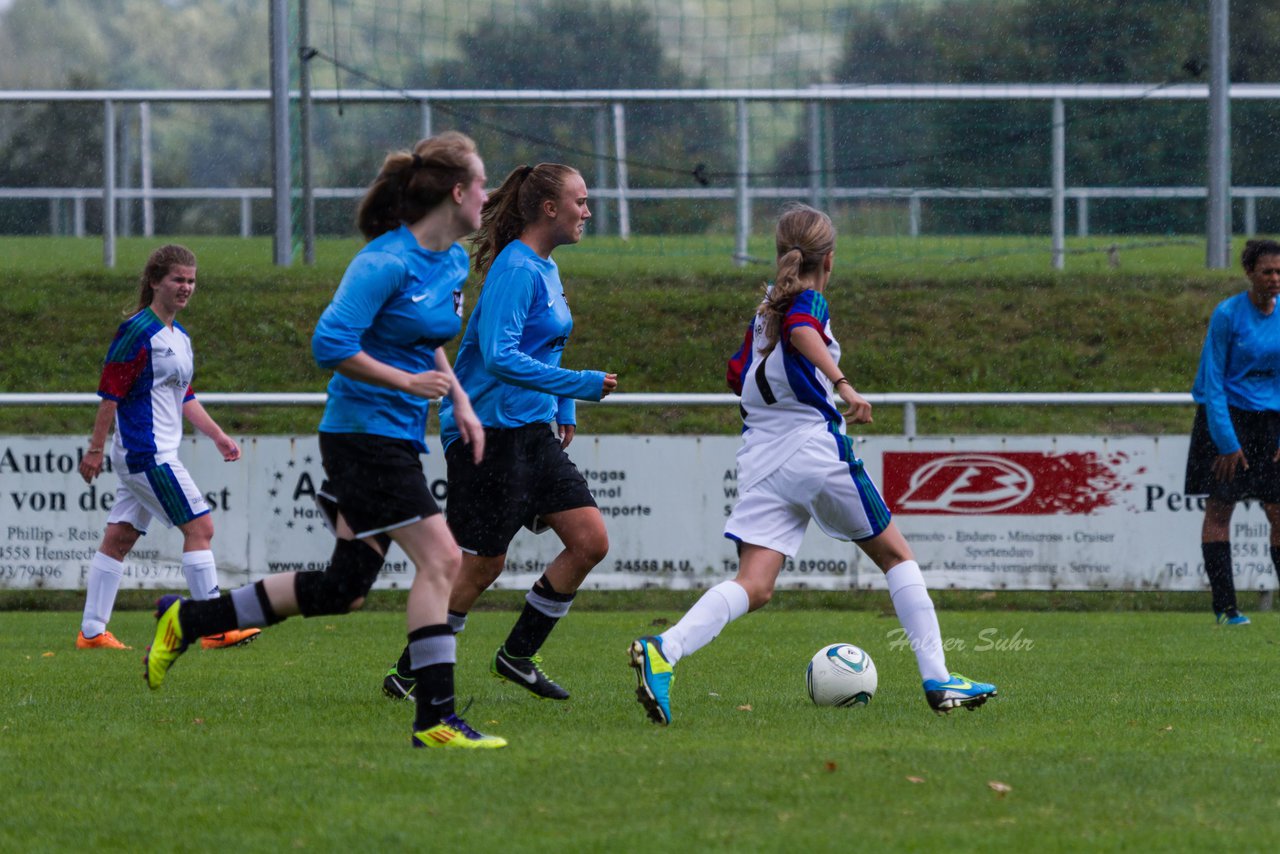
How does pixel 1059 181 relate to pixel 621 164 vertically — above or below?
below

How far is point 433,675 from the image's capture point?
497 cm

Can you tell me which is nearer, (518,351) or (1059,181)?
(518,351)

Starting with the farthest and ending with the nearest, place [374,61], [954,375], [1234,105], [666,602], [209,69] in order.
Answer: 1. [209,69]
2. [1234,105]
3. [374,61]
4. [954,375]
5. [666,602]

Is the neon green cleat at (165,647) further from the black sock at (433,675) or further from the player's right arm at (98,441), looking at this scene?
the player's right arm at (98,441)

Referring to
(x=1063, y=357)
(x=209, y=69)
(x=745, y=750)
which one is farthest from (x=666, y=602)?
(x=209, y=69)

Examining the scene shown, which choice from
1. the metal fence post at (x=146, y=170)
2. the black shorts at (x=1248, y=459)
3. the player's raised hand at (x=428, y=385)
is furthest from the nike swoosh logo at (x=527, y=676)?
the metal fence post at (x=146, y=170)

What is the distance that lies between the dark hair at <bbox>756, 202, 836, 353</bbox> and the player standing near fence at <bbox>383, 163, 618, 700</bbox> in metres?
0.73

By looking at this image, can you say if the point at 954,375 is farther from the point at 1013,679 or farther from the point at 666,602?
the point at 1013,679

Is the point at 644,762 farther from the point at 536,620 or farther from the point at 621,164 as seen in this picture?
the point at 621,164

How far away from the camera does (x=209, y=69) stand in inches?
3282

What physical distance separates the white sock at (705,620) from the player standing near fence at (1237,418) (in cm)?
470

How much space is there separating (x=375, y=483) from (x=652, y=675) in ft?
3.82

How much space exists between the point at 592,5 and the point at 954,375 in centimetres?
497

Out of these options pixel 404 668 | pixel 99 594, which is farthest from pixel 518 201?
pixel 99 594
